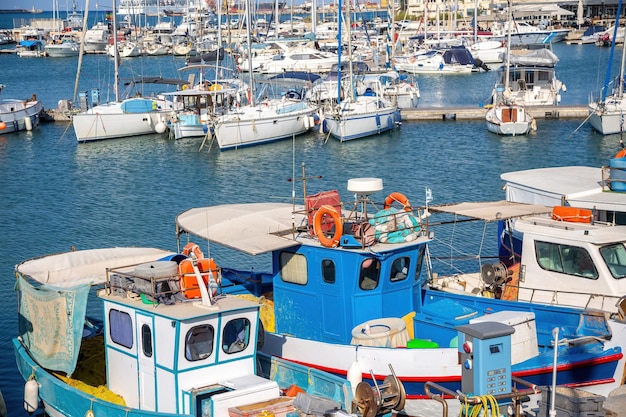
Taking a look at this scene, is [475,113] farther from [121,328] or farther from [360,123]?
[121,328]

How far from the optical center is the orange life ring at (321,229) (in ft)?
59.5

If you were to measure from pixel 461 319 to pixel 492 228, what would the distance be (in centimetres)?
1461

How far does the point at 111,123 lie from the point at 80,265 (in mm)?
37214

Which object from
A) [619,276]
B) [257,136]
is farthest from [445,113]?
[619,276]

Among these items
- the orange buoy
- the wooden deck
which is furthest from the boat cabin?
the wooden deck

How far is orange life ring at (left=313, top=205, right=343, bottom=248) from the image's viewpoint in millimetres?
18125

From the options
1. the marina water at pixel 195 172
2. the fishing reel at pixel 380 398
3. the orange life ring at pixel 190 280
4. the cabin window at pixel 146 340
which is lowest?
the marina water at pixel 195 172

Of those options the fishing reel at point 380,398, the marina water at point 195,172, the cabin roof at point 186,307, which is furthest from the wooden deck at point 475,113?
the fishing reel at point 380,398

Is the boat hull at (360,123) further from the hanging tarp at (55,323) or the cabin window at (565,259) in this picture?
the hanging tarp at (55,323)

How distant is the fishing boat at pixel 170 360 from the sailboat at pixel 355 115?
36.0 metres

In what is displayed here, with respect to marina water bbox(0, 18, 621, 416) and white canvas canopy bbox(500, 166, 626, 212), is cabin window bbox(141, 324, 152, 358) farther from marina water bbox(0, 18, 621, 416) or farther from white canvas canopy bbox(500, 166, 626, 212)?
white canvas canopy bbox(500, 166, 626, 212)

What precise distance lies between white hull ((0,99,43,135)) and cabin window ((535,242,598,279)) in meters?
46.1

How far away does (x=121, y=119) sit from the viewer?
55.9 metres

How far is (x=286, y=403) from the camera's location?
1505 centimetres
